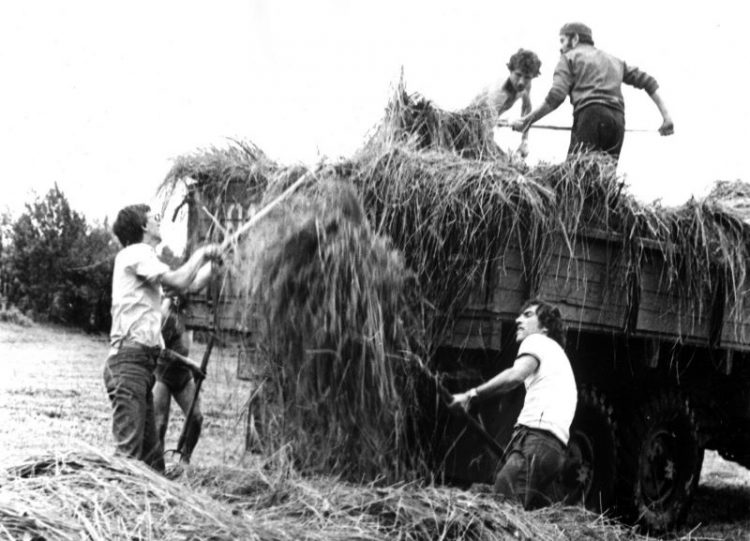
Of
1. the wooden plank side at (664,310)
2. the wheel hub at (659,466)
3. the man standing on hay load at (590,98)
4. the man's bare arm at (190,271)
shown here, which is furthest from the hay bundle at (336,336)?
the man standing on hay load at (590,98)

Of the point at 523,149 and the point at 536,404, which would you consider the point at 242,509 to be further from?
the point at 523,149

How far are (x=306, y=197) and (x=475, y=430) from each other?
1803mm

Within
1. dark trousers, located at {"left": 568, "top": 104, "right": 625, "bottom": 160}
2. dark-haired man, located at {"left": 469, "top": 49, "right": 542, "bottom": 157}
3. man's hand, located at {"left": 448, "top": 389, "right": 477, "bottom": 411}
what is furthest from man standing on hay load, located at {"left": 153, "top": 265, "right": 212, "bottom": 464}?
dark trousers, located at {"left": 568, "top": 104, "right": 625, "bottom": 160}

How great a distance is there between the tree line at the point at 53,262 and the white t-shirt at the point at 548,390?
14.1 meters

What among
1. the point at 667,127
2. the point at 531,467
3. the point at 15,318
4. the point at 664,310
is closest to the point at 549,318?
the point at 531,467

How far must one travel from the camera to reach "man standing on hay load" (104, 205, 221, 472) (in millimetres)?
6141

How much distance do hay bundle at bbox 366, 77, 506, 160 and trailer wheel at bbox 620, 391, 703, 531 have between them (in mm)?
2170

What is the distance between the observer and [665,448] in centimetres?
812

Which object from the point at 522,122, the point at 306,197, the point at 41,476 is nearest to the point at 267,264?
the point at 306,197

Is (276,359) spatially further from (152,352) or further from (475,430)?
(475,430)

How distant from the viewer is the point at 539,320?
20.5ft

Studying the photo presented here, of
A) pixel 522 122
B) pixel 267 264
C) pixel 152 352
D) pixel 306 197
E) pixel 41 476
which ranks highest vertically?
pixel 522 122

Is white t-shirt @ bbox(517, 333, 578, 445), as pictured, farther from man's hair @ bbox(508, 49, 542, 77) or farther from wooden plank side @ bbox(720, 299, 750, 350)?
man's hair @ bbox(508, 49, 542, 77)

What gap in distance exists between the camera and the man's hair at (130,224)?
6547 millimetres
